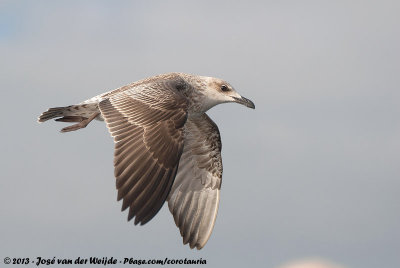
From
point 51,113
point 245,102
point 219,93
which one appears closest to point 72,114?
point 51,113

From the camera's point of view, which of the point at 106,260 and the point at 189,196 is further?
the point at 189,196

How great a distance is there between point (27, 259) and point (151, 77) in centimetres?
428

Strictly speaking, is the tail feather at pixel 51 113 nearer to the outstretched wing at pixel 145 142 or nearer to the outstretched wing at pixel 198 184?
the outstretched wing at pixel 145 142

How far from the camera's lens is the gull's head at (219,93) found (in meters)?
15.1

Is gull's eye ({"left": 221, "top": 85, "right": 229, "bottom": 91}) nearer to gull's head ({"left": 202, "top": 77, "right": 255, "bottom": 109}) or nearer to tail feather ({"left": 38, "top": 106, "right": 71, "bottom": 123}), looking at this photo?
gull's head ({"left": 202, "top": 77, "right": 255, "bottom": 109})

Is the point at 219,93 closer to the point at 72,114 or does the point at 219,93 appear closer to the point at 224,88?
the point at 224,88

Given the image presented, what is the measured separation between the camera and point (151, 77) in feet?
49.6

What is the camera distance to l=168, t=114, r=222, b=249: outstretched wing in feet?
49.4

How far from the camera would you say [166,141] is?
12.3 metres

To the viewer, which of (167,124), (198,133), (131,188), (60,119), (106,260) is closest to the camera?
(131,188)

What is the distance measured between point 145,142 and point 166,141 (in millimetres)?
360

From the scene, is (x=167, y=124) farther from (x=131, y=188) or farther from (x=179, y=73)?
(x=179, y=73)

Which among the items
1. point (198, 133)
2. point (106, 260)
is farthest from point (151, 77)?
point (106, 260)

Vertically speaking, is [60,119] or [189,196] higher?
[60,119]
